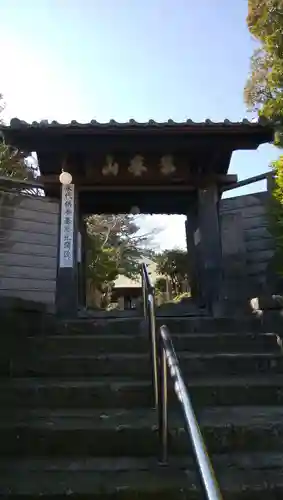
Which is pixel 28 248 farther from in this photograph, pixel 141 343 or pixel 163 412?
pixel 163 412

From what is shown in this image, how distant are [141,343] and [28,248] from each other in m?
2.89

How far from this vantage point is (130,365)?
4.16m

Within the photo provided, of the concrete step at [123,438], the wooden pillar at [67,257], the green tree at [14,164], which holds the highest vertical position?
the green tree at [14,164]

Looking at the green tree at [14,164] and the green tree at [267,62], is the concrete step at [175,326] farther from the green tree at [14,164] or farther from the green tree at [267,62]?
the green tree at [14,164]

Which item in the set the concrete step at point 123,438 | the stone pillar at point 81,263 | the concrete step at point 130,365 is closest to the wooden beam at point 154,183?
the stone pillar at point 81,263

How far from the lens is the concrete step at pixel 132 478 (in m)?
2.48

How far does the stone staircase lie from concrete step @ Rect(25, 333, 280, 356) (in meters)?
0.01

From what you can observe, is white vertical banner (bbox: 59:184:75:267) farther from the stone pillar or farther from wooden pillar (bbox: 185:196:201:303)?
wooden pillar (bbox: 185:196:201:303)

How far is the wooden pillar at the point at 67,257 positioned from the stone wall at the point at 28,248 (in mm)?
164

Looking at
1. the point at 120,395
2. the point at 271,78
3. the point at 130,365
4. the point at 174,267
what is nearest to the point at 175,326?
the point at 130,365

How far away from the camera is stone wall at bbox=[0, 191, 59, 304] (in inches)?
254

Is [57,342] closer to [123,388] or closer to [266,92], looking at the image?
[123,388]

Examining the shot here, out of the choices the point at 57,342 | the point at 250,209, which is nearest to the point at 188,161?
the point at 250,209

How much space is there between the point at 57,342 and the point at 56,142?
10.9ft
